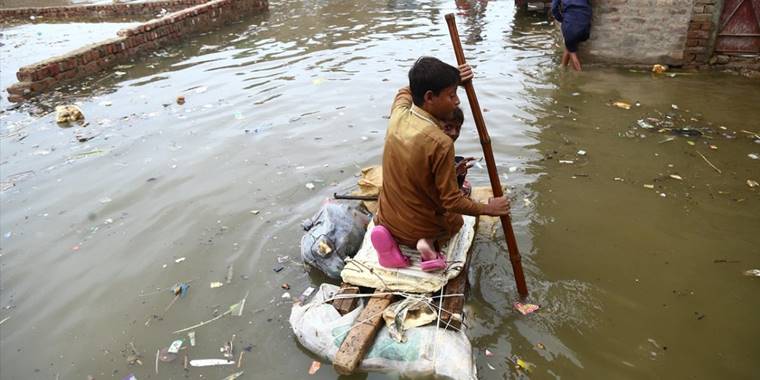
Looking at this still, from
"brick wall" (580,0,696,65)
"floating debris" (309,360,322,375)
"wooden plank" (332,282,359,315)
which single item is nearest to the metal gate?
"brick wall" (580,0,696,65)

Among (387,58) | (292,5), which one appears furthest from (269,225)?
(292,5)

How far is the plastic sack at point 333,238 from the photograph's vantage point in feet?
11.3

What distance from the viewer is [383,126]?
19.8ft

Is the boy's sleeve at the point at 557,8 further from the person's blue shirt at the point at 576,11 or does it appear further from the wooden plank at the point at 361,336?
the wooden plank at the point at 361,336

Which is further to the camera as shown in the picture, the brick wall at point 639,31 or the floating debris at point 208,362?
the brick wall at point 639,31

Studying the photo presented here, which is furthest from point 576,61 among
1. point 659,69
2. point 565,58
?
point 659,69

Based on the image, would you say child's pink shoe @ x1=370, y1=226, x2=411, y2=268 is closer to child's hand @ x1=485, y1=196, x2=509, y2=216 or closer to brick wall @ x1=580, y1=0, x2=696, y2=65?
child's hand @ x1=485, y1=196, x2=509, y2=216

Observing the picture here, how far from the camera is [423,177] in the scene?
2654 millimetres

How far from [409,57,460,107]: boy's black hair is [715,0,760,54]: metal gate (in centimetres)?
637

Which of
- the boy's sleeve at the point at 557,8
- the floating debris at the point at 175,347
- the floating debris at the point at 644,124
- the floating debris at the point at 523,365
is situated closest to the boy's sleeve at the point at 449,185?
the floating debris at the point at 523,365

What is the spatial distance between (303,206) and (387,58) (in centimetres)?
509

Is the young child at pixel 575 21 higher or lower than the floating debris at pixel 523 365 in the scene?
higher

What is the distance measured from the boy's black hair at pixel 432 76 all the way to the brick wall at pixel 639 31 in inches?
235

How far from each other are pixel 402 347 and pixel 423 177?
2.99 ft
